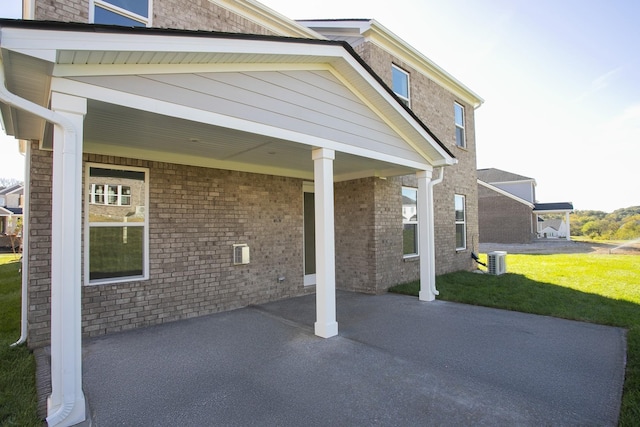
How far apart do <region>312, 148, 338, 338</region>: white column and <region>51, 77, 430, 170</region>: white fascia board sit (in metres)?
0.33

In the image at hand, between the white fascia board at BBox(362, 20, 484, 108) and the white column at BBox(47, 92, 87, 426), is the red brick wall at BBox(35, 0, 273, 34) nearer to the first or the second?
the white column at BBox(47, 92, 87, 426)

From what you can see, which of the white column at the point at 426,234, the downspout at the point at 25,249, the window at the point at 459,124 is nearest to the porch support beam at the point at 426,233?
the white column at the point at 426,234

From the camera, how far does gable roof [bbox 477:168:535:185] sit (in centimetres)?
3429

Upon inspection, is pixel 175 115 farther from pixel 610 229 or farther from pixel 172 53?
pixel 610 229

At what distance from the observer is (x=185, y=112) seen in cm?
358

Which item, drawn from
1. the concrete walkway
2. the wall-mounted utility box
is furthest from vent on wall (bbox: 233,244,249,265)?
the concrete walkway

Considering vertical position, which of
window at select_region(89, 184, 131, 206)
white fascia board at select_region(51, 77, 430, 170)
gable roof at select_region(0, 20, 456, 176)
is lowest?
A: window at select_region(89, 184, 131, 206)

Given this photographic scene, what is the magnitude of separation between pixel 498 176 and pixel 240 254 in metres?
36.3

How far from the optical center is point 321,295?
16.5ft

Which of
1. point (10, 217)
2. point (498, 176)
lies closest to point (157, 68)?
point (10, 217)

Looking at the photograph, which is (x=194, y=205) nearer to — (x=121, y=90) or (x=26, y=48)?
(x=121, y=90)

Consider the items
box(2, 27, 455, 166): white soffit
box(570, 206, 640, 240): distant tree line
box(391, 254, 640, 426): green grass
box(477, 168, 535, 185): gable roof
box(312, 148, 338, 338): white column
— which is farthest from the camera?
box(477, 168, 535, 185): gable roof

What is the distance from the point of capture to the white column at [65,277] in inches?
107

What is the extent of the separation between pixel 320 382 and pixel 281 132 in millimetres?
3097
